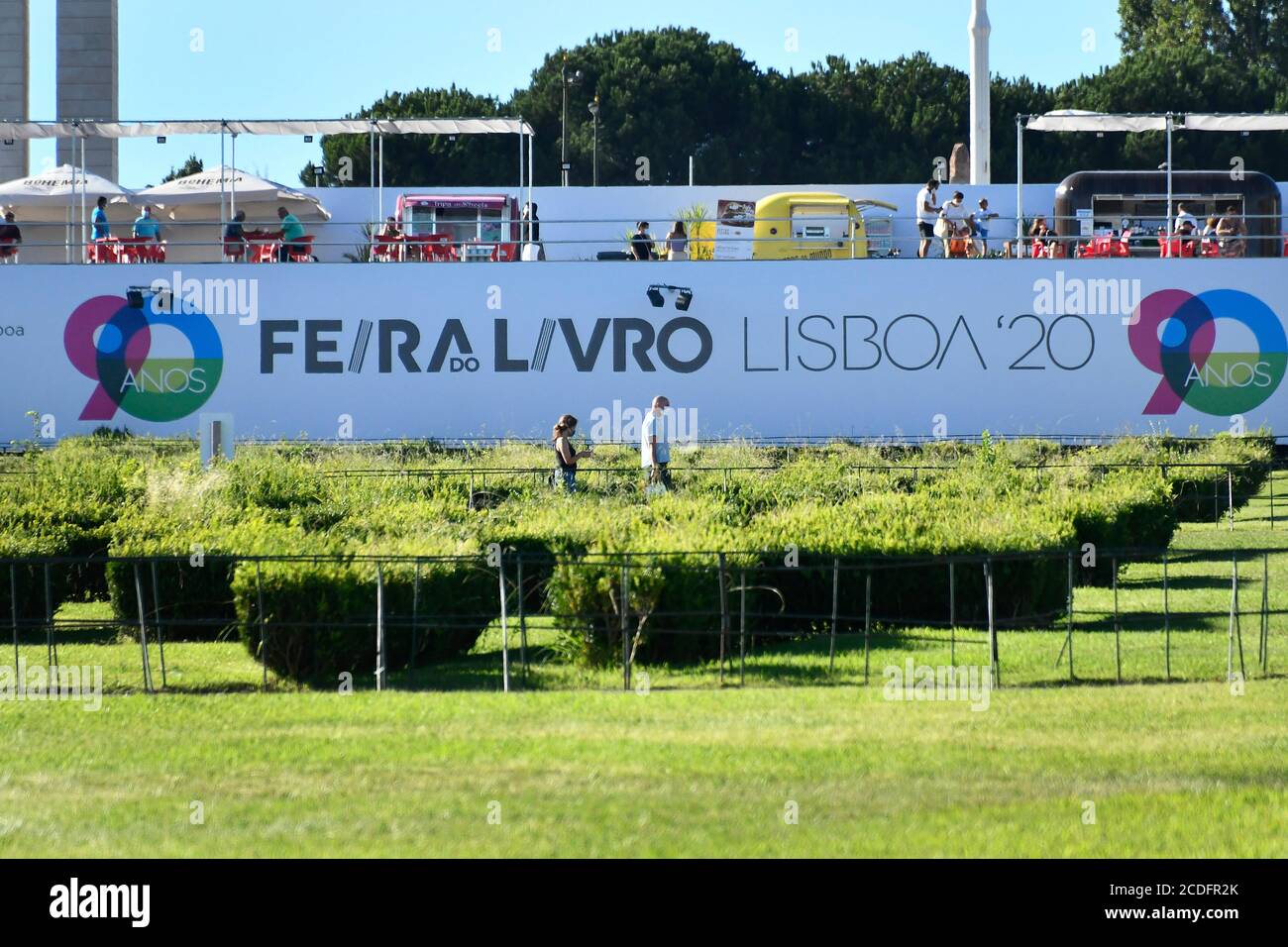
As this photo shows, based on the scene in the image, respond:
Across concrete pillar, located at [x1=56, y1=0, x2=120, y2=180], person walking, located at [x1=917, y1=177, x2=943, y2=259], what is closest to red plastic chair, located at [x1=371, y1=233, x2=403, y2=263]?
person walking, located at [x1=917, y1=177, x2=943, y2=259]

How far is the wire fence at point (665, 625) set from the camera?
11.4 metres

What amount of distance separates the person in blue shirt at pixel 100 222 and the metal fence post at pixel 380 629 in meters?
22.5

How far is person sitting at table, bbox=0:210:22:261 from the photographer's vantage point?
32875mm

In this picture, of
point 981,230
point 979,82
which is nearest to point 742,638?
point 981,230

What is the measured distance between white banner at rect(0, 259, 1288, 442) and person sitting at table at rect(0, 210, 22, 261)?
94 centimetres

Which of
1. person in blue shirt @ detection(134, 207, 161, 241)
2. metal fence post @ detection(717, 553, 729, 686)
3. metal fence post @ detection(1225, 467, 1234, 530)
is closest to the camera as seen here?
metal fence post @ detection(717, 553, 729, 686)

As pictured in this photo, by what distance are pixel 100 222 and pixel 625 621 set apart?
2447 cm

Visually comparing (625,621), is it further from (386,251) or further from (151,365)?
(386,251)

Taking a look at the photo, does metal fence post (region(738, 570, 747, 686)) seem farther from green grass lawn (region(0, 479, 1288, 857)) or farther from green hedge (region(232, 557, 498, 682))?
green hedge (region(232, 557, 498, 682))

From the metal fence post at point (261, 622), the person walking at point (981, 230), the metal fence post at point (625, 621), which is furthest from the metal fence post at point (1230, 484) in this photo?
the metal fence post at point (261, 622)

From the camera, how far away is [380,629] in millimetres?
11438

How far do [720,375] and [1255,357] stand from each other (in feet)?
34.3
